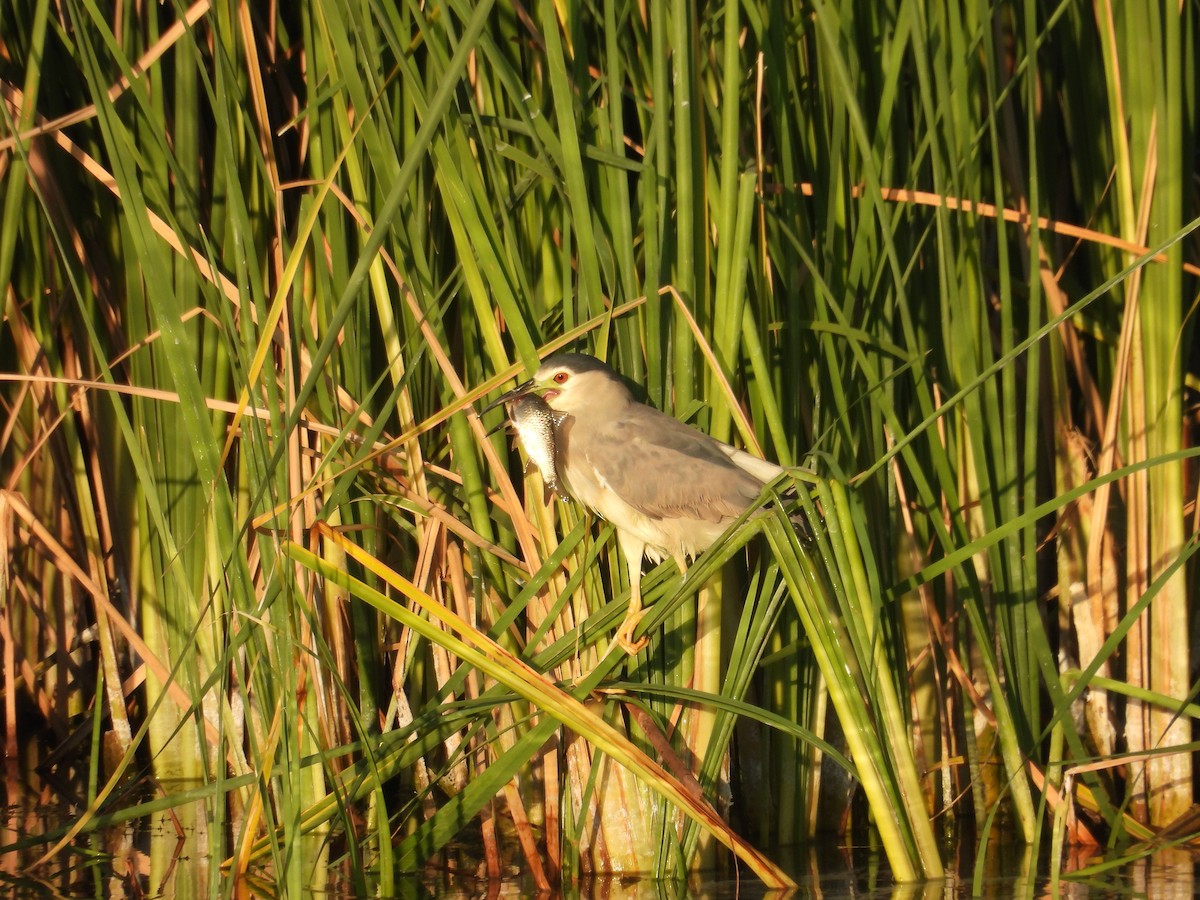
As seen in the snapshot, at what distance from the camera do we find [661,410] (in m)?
2.89

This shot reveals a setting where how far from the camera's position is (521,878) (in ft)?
9.75

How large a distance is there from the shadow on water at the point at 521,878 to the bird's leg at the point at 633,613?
0.52 meters

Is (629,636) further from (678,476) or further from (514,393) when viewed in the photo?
(514,393)

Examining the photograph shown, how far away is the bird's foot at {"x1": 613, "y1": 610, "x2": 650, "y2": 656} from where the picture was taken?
8.84 feet

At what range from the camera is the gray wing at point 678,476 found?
282 cm

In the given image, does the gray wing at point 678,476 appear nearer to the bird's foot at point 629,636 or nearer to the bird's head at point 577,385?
the bird's head at point 577,385

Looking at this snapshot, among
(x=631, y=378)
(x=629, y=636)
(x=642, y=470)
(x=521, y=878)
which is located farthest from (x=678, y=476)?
(x=521, y=878)

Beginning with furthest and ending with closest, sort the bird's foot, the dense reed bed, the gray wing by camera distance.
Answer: the gray wing < the bird's foot < the dense reed bed

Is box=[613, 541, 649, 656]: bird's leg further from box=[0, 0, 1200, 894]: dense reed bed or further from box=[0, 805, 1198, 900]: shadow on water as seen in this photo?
box=[0, 805, 1198, 900]: shadow on water

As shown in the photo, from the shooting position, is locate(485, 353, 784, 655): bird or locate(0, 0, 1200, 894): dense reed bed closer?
locate(0, 0, 1200, 894): dense reed bed

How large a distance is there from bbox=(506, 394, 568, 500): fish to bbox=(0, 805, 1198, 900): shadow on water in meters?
0.90

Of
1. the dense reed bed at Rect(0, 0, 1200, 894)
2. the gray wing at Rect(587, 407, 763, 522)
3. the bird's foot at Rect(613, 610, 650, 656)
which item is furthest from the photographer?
the gray wing at Rect(587, 407, 763, 522)

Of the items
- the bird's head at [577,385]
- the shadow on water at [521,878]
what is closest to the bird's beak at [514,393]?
the bird's head at [577,385]

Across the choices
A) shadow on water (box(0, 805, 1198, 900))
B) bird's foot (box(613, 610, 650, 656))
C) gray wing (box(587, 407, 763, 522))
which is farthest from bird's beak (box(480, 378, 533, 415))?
shadow on water (box(0, 805, 1198, 900))
